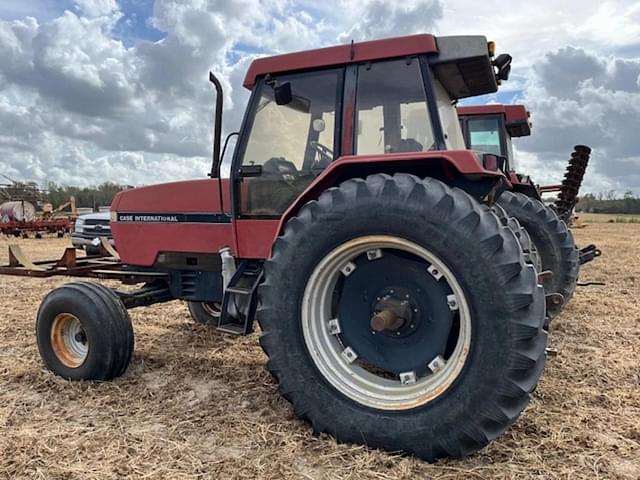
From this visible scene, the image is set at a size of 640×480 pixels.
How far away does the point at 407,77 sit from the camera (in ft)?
10.5

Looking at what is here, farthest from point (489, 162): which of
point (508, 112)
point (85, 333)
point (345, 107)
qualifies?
point (508, 112)

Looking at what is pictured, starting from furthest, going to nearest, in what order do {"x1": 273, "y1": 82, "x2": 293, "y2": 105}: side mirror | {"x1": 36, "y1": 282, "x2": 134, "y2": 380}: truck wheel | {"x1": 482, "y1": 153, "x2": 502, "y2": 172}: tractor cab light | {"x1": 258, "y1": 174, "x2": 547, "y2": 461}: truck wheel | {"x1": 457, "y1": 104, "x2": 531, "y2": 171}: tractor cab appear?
{"x1": 457, "y1": 104, "x2": 531, "y2": 171}: tractor cab, {"x1": 36, "y1": 282, "x2": 134, "y2": 380}: truck wheel, {"x1": 273, "y1": 82, "x2": 293, "y2": 105}: side mirror, {"x1": 482, "y1": 153, "x2": 502, "y2": 172}: tractor cab light, {"x1": 258, "y1": 174, "x2": 547, "y2": 461}: truck wheel

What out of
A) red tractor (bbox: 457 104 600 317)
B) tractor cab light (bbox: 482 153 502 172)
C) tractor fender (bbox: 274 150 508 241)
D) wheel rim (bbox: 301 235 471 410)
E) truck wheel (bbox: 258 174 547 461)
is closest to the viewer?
truck wheel (bbox: 258 174 547 461)

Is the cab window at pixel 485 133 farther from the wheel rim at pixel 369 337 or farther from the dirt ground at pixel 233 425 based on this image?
the wheel rim at pixel 369 337

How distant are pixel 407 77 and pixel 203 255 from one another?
6.66 feet

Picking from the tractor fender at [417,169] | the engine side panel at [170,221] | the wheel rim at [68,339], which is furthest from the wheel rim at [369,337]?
the wheel rim at [68,339]

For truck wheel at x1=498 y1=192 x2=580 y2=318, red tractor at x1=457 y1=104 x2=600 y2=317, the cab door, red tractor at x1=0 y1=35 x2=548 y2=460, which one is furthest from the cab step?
truck wheel at x1=498 y1=192 x2=580 y2=318

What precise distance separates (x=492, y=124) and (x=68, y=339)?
688 cm

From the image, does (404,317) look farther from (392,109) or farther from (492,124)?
(492,124)

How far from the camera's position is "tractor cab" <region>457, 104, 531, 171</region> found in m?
8.19

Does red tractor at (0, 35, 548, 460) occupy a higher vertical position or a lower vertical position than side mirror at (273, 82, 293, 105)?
lower

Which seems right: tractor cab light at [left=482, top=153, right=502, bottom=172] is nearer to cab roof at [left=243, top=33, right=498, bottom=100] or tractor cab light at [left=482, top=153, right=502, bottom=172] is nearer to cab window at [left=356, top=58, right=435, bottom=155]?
cab window at [left=356, top=58, right=435, bottom=155]

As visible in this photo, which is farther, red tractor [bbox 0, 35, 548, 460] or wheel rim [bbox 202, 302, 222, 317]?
wheel rim [bbox 202, 302, 222, 317]

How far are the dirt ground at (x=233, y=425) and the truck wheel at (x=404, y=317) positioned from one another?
21cm
